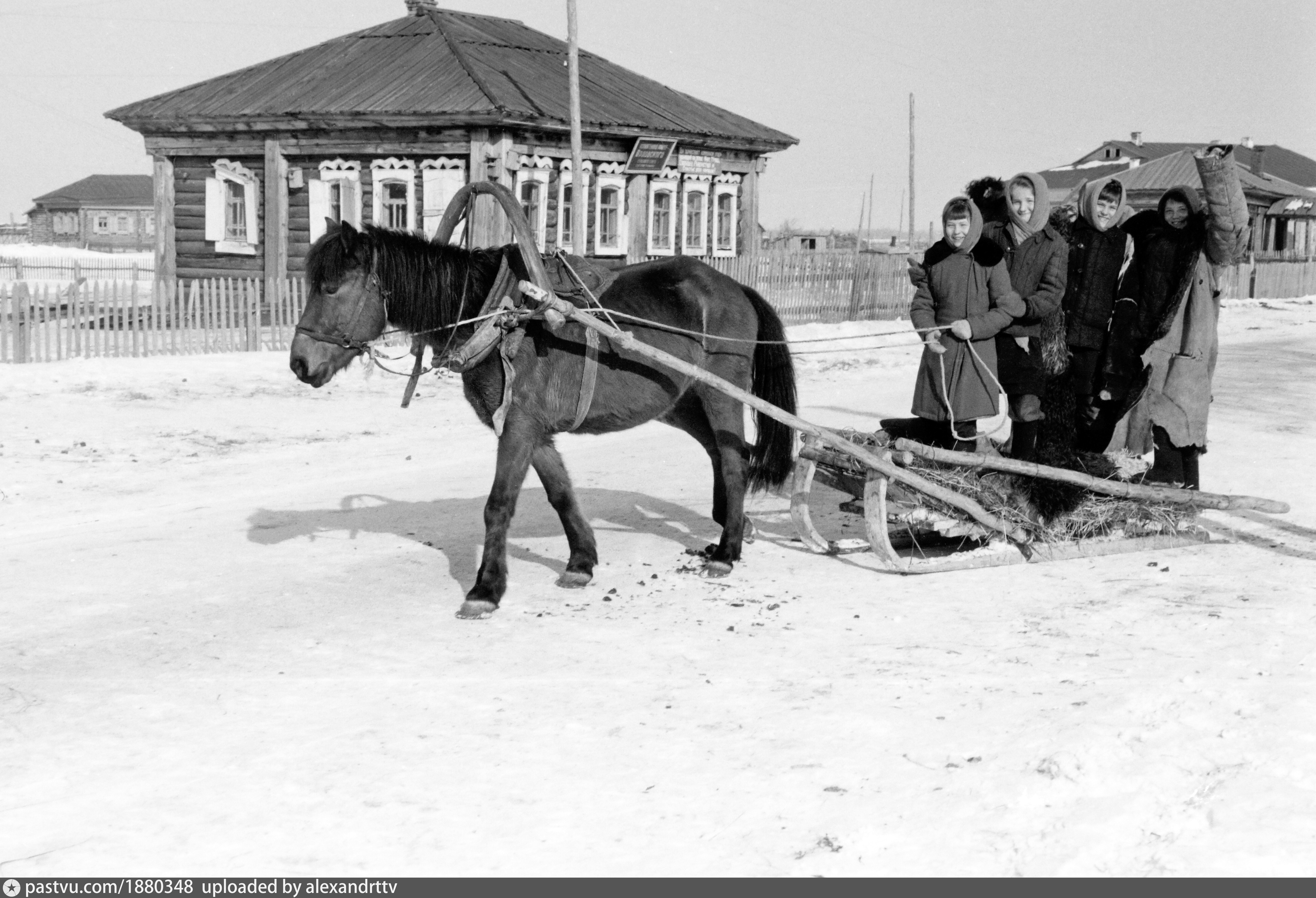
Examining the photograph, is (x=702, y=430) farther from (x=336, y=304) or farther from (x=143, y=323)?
(x=143, y=323)

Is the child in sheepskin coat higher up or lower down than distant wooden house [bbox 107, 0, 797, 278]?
lower down

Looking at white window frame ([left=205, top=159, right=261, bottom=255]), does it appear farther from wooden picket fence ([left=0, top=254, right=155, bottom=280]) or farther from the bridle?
the bridle

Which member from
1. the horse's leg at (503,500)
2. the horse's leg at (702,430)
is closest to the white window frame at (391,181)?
the horse's leg at (702,430)

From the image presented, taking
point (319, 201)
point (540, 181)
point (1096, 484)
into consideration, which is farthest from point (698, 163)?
point (1096, 484)

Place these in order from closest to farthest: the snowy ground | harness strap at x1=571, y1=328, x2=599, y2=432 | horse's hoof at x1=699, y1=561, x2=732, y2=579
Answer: the snowy ground
harness strap at x1=571, y1=328, x2=599, y2=432
horse's hoof at x1=699, y1=561, x2=732, y2=579

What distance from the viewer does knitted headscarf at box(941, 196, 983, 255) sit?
249 inches

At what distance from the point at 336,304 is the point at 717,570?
230cm

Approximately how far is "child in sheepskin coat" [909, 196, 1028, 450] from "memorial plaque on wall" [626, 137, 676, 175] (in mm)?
15564

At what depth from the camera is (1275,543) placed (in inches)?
274

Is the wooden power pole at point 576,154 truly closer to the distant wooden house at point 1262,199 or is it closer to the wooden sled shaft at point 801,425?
the wooden sled shaft at point 801,425

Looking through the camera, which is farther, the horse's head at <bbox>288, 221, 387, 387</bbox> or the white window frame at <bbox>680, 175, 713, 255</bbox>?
the white window frame at <bbox>680, 175, 713, 255</bbox>

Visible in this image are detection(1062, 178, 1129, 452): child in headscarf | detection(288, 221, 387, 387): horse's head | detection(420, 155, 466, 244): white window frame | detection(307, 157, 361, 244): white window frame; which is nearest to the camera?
detection(288, 221, 387, 387): horse's head

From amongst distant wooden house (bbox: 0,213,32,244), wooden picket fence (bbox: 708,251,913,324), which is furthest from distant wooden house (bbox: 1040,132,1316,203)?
distant wooden house (bbox: 0,213,32,244)

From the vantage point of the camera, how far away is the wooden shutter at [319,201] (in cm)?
2034
